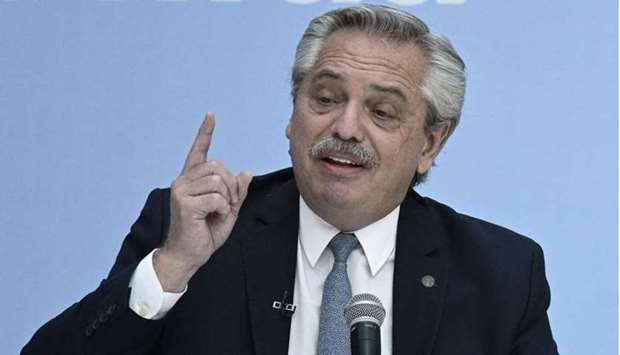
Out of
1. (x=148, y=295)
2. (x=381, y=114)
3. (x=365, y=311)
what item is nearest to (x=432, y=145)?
(x=381, y=114)

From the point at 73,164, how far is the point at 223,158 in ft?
1.32

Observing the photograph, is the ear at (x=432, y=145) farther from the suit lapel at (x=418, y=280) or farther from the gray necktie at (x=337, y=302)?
the gray necktie at (x=337, y=302)

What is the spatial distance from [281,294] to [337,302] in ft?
0.42

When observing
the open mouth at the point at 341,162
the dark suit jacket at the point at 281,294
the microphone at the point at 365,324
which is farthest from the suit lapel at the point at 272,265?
the microphone at the point at 365,324

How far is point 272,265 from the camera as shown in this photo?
3.23m

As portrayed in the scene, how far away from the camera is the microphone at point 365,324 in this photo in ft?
7.83

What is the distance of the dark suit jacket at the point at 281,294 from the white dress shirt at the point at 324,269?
30 millimetres

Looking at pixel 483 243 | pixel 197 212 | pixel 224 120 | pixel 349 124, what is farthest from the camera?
pixel 224 120

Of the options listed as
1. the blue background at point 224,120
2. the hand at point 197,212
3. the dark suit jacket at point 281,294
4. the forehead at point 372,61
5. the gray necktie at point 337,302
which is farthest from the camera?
the blue background at point 224,120

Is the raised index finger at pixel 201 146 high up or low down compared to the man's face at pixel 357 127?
down

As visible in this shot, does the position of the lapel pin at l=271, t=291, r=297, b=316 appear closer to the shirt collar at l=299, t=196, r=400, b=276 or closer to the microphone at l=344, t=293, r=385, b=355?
the shirt collar at l=299, t=196, r=400, b=276

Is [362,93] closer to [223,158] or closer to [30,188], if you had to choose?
[223,158]

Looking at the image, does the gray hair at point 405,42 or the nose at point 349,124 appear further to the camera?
the gray hair at point 405,42

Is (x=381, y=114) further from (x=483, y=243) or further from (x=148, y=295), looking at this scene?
(x=148, y=295)
